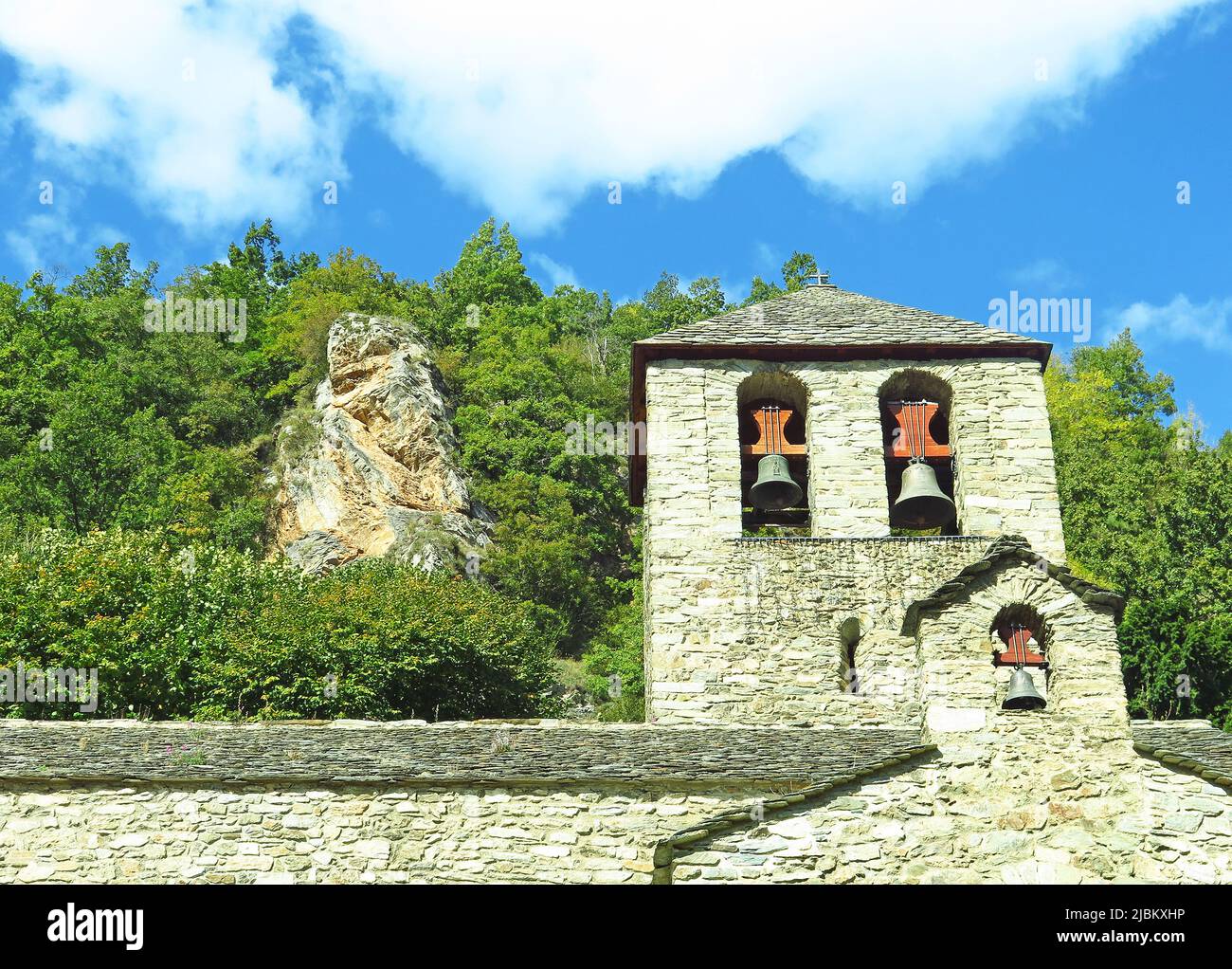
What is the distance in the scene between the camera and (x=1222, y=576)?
32375 millimetres

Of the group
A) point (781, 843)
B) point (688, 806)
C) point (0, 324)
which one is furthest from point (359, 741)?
point (0, 324)

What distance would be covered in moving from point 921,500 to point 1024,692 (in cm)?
513

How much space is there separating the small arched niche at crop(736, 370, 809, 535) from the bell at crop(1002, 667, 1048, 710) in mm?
5700

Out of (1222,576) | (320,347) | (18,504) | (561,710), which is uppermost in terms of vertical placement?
(320,347)

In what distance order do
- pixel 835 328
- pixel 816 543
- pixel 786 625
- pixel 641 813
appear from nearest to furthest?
pixel 641 813 → pixel 786 625 → pixel 816 543 → pixel 835 328

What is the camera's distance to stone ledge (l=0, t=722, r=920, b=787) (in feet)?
40.7

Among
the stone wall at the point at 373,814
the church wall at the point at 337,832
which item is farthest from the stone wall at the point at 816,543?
the church wall at the point at 337,832

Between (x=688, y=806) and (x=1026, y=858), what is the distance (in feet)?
10.3

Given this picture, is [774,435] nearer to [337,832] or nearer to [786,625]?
[786,625]

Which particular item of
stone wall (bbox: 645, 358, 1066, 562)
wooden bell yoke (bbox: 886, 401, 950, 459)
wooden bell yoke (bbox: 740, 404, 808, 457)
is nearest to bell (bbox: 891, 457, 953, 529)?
stone wall (bbox: 645, 358, 1066, 562)

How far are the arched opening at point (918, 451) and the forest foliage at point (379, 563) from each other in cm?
1148

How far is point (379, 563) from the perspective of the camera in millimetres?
31562

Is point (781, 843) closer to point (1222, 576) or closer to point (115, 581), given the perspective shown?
point (115, 581)

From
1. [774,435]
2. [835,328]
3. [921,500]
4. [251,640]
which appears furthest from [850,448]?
[251,640]
